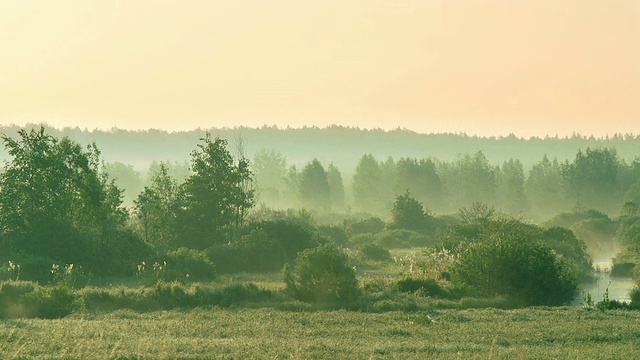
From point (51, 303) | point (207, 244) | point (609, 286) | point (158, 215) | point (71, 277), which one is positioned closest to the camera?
point (51, 303)

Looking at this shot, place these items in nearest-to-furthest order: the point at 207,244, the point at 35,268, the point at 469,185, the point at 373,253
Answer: the point at 35,268 < the point at 207,244 < the point at 373,253 < the point at 469,185

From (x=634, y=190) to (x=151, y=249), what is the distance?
9506 centimetres

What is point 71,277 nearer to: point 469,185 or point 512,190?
point 512,190

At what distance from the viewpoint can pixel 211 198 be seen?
175 ft

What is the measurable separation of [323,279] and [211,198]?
23109 mm

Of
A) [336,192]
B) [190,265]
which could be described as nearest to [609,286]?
[190,265]

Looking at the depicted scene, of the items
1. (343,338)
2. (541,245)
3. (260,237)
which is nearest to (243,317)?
(343,338)

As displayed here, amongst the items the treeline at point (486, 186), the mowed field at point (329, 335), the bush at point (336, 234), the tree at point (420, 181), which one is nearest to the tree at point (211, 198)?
the bush at point (336, 234)

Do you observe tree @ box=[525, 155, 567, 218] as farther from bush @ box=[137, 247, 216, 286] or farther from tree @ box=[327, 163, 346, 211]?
bush @ box=[137, 247, 216, 286]

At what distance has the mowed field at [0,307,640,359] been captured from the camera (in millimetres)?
18531

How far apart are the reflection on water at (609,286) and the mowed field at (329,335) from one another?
11.8 metres

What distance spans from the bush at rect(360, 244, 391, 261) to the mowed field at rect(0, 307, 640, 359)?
2666 cm

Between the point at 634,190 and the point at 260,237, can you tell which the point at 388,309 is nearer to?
the point at 260,237

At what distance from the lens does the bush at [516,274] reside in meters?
32.9
